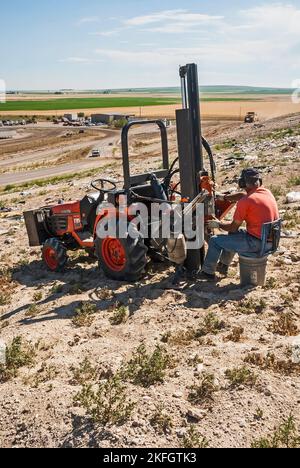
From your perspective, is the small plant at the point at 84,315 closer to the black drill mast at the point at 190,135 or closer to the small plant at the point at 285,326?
the black drill mast at the point at 190,135

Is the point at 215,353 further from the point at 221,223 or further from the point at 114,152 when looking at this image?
the point at 114,152

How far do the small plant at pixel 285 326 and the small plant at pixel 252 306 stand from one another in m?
0.35

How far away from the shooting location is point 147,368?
188 inches

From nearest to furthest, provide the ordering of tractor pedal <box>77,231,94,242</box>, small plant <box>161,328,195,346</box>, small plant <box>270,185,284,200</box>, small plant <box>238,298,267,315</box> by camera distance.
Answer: small plant <box>161,328,195,346</box>, small plant <box>238,298,267,315</box>, tractor pedal <box>77,231,94,242</box>, small plant <box>270,185,284,200</box>

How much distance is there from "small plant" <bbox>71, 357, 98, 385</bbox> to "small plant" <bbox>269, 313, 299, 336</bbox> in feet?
6.55

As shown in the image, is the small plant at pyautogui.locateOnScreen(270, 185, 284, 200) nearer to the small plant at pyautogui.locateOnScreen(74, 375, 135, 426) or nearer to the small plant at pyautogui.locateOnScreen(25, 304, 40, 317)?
the small plant at pyautogui.locateOnScreen(25, 304, 40, 317)

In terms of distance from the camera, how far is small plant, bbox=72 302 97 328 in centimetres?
615

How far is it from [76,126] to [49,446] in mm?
64386

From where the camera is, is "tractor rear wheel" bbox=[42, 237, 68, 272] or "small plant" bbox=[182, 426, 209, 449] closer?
"small plant" bbox=[182, 426, 209, 449]

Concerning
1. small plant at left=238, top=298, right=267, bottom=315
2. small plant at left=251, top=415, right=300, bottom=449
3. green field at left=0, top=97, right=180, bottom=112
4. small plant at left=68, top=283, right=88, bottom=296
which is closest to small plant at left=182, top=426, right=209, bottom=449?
small plant at left=251, top=415, right=300, bottom=449

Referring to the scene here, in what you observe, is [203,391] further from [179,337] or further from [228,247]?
[228,247]

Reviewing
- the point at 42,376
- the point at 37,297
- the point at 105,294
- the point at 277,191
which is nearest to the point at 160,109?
the point at 277,191

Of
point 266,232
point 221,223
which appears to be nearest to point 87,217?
point 221,223
